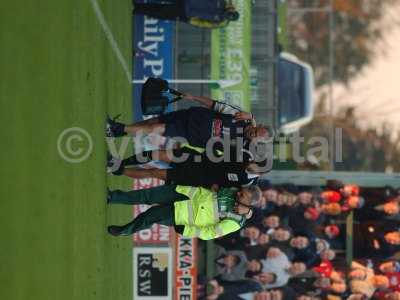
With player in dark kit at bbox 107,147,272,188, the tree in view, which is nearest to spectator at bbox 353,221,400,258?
player in dark kit at bbox 107,147,272,188

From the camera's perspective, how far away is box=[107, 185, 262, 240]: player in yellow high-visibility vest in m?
8.71

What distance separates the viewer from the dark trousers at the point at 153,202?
31.3 ft

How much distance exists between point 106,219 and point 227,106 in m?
2.27

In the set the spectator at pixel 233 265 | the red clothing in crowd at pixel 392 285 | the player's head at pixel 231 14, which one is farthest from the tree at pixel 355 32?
the spectator at pixel 233 265

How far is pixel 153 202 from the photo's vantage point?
9703mm

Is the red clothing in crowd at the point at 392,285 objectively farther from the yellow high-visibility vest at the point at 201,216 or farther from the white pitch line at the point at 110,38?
the yellow high-visibility vest at the point at 201,216

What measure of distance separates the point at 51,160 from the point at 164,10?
7667 millimetres

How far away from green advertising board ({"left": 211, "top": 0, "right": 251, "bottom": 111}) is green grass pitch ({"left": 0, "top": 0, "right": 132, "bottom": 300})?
15.6ft

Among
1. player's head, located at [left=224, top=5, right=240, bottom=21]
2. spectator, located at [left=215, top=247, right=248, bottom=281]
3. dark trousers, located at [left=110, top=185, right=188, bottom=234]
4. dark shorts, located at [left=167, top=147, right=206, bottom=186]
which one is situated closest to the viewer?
dark trousers, located at [left=110, top=185, right=188, bottom=234]

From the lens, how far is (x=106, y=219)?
10289 mm

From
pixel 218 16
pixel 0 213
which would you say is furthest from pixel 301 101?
pixel 0 213

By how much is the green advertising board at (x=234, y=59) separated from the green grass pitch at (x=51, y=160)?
15.6 feet

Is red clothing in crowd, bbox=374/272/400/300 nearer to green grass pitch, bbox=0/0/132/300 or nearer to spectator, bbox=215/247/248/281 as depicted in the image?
spectator, bbox=215/247/248/281

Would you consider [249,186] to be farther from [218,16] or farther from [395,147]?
[395,147]
